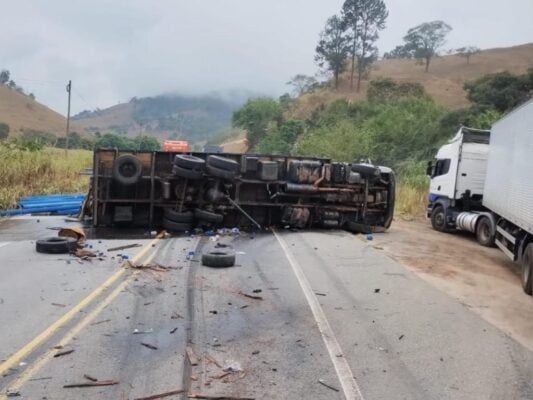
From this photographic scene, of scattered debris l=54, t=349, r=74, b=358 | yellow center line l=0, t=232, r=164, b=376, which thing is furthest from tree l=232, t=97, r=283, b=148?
scattered debris l=54, t=349, r=74, b=358

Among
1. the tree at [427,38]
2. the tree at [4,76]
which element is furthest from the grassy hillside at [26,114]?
the tree at [427,38]

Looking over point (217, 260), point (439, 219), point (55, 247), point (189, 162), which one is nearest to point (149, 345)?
point (217, 260)

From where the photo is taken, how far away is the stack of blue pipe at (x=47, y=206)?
18891 mm

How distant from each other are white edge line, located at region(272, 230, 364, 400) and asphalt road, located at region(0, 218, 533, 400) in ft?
0.06

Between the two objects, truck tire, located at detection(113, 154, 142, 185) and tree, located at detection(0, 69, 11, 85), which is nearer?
truck tire, located at detection(113, 154, 142, 185)

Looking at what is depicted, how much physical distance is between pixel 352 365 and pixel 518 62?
5414 inches

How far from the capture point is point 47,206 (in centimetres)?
1917

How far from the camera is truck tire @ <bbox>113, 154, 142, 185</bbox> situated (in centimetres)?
1526

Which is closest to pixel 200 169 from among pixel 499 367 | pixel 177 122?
pixel 499 367

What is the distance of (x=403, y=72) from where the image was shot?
415 feet

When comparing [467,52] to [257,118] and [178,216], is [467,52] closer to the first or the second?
[257,118]

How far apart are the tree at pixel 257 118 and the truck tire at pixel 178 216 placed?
7085 centimetres

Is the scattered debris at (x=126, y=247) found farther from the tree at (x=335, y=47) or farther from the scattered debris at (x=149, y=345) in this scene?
the tree at (x=335, y=47)

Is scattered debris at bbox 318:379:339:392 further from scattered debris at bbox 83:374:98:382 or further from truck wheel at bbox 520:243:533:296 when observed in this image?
truck wheel at bbox 520:243:533:296
